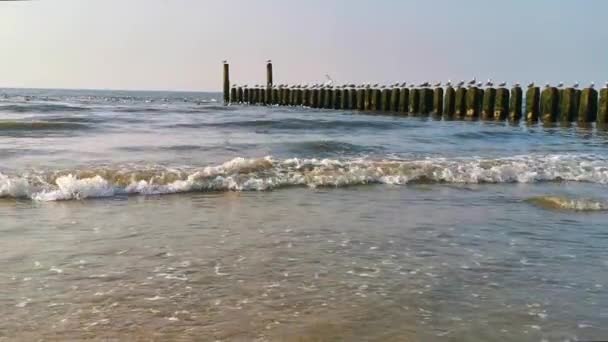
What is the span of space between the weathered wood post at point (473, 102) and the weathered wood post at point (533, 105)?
2.38 meters

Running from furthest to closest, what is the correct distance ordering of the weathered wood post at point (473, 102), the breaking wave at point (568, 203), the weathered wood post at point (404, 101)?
the weathered wood post at point (404, 101), the weathered wood post at point (473, 102), the breaking wave at point (568, 203)

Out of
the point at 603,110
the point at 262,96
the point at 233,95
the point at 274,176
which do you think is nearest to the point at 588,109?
the point at 603,110

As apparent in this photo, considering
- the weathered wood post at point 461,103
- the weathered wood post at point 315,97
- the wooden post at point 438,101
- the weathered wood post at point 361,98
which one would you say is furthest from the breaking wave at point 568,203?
the weathered wood post at point 315,97

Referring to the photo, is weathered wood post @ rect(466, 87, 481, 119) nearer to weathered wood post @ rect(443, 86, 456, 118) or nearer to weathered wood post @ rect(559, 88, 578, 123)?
weathered wood post @ rect(443, 86, 456, 118)

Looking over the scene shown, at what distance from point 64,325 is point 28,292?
2.47 ft

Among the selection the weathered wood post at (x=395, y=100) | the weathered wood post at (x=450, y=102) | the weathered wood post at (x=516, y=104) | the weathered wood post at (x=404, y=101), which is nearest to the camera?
the weathered wood post at (x=516, y=104)

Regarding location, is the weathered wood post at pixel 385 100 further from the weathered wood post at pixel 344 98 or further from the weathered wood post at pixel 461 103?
the weathered wood post at pixel 461 103

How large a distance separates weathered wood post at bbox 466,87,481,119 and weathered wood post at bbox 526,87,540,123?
2384 millimetres

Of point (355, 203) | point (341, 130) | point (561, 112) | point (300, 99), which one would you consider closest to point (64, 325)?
point (355, 203)

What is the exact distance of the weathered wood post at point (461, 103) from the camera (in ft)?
94.5

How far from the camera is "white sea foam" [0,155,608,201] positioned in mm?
8789

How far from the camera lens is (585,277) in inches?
193

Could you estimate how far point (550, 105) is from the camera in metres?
25.5

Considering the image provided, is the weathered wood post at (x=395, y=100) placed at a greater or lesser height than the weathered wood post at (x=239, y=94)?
greater
